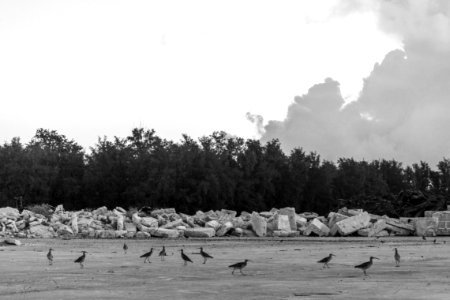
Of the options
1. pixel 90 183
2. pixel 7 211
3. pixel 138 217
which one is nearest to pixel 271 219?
pixel 138 217

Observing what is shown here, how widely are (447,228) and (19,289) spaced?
39.4 metres

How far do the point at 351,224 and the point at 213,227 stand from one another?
9.80 meters

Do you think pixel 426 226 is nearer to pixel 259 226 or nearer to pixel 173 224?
pixel 259 226

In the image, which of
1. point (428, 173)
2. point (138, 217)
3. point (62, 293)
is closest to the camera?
point (62, 293)

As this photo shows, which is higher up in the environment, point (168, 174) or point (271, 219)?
point (168, 174)

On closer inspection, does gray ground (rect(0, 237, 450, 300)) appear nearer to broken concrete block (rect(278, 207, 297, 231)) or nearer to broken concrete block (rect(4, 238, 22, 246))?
broken concrete block (rect(4, 238, 22, 246))

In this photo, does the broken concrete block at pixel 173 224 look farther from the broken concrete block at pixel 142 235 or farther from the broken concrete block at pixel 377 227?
the broken concrete block at pixel 377 227

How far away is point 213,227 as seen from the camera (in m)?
46.9

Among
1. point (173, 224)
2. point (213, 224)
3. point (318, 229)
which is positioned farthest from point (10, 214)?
point (318, 229)

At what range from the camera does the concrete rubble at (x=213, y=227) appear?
4522 centimetres

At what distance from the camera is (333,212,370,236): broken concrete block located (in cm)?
4528

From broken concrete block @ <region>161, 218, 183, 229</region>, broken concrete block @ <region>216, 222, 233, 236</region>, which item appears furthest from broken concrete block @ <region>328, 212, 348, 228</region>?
broken concrete block @ <region>161, 218, 183, 229</region>

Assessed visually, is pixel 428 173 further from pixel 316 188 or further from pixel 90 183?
pixel 90 183

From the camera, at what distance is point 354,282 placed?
43.6 feet
